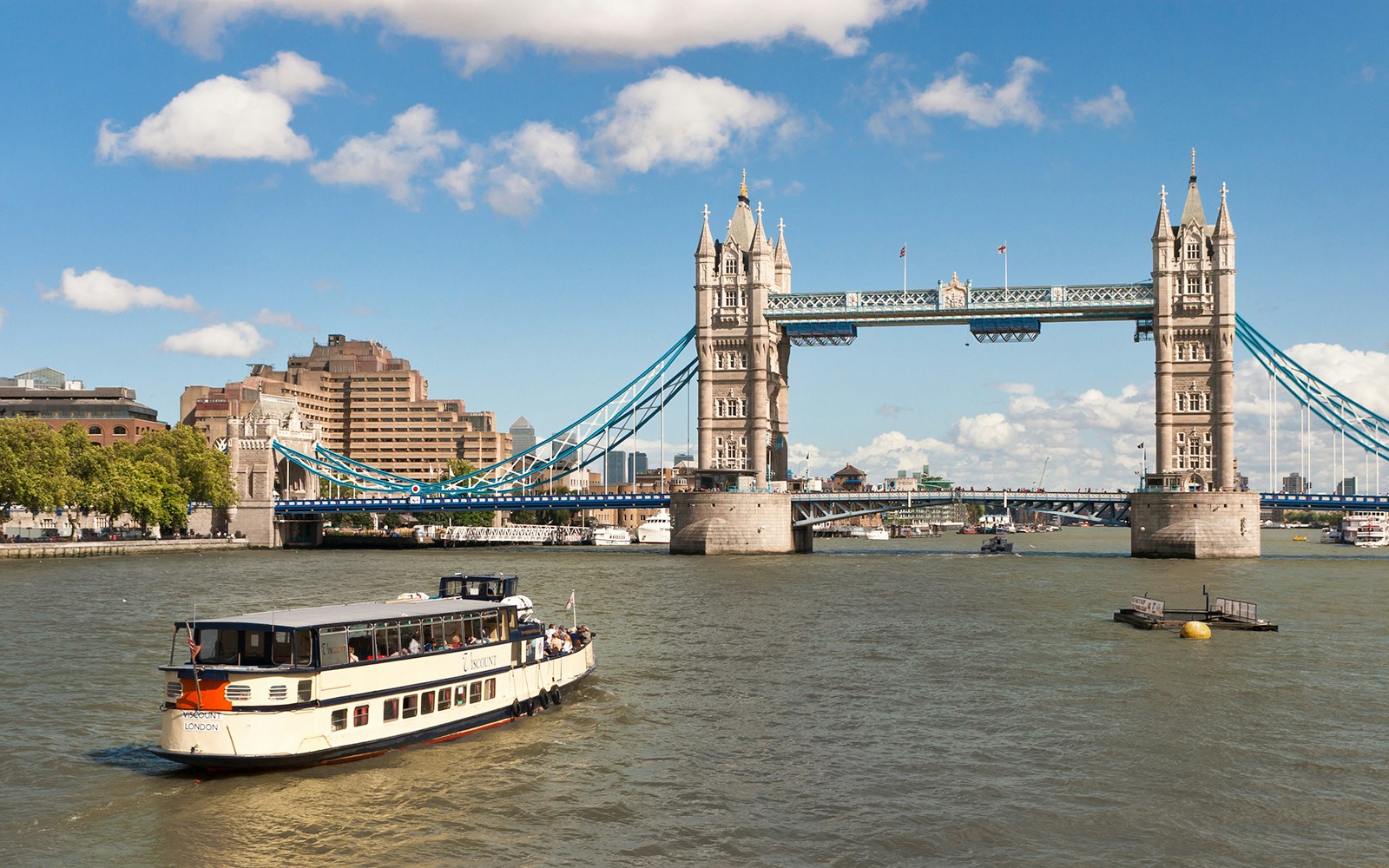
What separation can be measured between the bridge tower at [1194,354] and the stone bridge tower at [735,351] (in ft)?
109

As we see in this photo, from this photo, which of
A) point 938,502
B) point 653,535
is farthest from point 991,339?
point 653,535

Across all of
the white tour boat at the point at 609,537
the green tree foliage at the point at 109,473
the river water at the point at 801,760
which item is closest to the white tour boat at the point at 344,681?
the river water at the point at 801,760

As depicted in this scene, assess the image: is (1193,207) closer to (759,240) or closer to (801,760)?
(759,240)

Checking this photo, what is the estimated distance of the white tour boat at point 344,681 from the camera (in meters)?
27.3

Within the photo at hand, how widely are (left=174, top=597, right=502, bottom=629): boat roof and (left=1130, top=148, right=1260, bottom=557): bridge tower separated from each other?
82.2 meters

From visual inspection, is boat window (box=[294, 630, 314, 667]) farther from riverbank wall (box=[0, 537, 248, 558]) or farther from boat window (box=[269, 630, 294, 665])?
riverbank wall (box=[0, 537, 248, 558])

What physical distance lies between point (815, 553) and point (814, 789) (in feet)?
307

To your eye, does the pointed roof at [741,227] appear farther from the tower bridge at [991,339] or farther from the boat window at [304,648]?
the boat window at [304,648]

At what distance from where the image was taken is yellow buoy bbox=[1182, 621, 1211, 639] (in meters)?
49.1

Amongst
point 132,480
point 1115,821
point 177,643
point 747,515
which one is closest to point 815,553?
point 747,515

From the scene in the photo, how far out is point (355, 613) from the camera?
30.9 m

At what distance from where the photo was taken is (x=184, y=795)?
86.3 feet

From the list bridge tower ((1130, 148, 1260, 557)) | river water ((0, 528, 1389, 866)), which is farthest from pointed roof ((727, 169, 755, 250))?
river water ((0, 528, 1389, 866))

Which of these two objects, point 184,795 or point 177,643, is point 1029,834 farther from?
point 177,643
